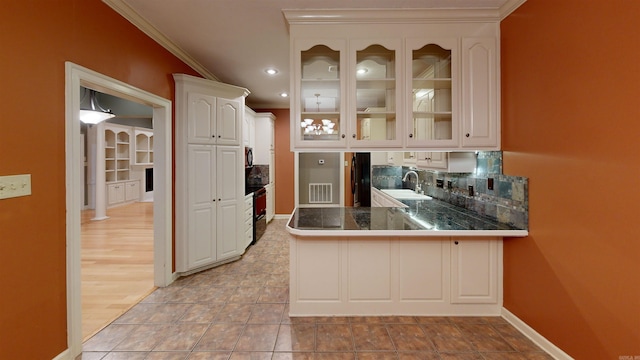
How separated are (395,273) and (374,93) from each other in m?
1.55

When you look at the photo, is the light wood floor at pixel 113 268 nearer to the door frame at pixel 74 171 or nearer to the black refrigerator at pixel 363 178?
Result: the door frame at pixel 74 171

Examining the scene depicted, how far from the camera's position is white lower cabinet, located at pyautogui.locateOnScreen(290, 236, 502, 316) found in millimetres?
2256

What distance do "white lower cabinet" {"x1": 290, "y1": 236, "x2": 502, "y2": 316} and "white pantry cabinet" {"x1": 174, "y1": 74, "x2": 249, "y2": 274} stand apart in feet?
5.02

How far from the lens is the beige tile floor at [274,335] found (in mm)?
1857

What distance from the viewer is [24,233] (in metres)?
1.54

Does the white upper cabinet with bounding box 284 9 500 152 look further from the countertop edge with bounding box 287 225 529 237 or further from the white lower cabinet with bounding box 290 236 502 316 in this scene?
the white lower cabinet with bounding box 290 236 502 316

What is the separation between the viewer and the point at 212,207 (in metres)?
3.33

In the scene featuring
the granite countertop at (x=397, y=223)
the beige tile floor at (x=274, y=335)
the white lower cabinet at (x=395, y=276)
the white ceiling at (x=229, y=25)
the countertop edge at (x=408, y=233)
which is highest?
the white ceiling at (x=229, y=25)

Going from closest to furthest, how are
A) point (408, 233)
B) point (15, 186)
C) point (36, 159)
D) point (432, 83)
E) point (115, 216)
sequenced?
point (15, 186), point (36, 159), point (408, 233), point (432, 83), point (115, 216)

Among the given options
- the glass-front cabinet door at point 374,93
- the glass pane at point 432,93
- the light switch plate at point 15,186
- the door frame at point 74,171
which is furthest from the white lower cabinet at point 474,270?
the light switch plate at point 15,186

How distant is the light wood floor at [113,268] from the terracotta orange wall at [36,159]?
58 cm

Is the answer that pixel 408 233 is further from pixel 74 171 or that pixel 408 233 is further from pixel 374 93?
pixel 74 171

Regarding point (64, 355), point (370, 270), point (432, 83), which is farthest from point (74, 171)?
point (432, 83)

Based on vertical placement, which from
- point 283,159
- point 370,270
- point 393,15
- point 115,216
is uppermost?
point 393,15
